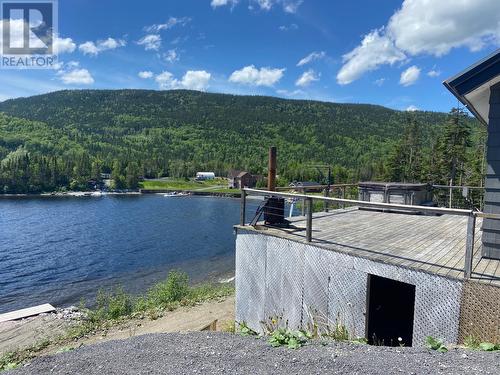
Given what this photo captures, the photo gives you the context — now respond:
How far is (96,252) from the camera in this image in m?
27.4

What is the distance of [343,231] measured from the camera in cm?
697

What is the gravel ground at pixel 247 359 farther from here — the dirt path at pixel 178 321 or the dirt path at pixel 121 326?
the dirt path at pixel 178 321

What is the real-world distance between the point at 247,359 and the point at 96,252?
26.9 meters

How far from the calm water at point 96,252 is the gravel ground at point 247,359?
15.1 m

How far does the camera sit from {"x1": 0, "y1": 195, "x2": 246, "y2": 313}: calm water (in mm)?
19453

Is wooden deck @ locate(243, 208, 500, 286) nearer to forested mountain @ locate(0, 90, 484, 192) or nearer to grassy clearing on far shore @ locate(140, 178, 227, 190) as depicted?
forested mountain @ locate(0, 90, 484, 192)

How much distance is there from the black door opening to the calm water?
15069 millimetres

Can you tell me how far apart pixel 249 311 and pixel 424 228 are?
13.9 feet

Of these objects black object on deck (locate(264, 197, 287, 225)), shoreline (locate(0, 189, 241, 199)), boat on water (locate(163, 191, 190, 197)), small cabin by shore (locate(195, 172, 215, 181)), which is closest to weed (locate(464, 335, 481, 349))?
black object on deck (locate(264, 197, 287, 225))

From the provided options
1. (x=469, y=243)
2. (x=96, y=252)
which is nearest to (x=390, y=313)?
(x=469, y=243)

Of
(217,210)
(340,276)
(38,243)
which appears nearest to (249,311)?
(340,276)

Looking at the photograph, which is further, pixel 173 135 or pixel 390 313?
pixel 173 135

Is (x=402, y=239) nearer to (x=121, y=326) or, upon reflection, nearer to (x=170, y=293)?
(x=121, y=326)

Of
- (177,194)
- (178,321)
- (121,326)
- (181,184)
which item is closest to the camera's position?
(178,321)
